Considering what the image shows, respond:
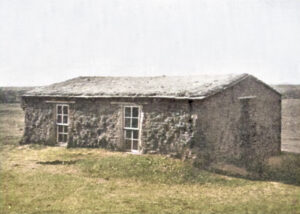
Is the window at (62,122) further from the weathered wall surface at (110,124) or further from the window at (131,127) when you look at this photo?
the window at (131,127)

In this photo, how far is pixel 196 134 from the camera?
13.0 metres

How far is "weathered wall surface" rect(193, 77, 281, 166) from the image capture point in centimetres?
1326

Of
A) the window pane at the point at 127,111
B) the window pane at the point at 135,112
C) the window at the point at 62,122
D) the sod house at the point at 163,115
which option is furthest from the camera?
the window at the point at 62,122

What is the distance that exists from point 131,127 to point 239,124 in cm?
457

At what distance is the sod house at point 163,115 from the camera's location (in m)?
13.4

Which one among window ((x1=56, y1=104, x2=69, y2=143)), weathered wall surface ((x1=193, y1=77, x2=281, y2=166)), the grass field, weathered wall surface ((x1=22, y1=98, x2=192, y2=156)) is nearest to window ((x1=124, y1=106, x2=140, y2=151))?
weathered wall surface ((x1=22, y1=98, x2=192, y2=156))

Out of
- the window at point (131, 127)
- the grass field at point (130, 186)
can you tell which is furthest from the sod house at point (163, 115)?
the grass field at point (130, 186)

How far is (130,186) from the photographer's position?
11.0 m

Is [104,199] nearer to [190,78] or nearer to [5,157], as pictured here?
[5,157]

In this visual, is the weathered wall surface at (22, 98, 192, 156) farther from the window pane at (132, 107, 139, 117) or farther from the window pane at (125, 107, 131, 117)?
the window pane at (132, 107, 139, 117)

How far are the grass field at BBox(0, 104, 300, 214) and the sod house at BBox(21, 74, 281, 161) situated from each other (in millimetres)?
910

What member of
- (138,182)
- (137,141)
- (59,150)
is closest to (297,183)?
(138,182)

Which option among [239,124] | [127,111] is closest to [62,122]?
[127,111]

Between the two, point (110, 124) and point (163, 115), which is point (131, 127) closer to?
point (110, 124)
